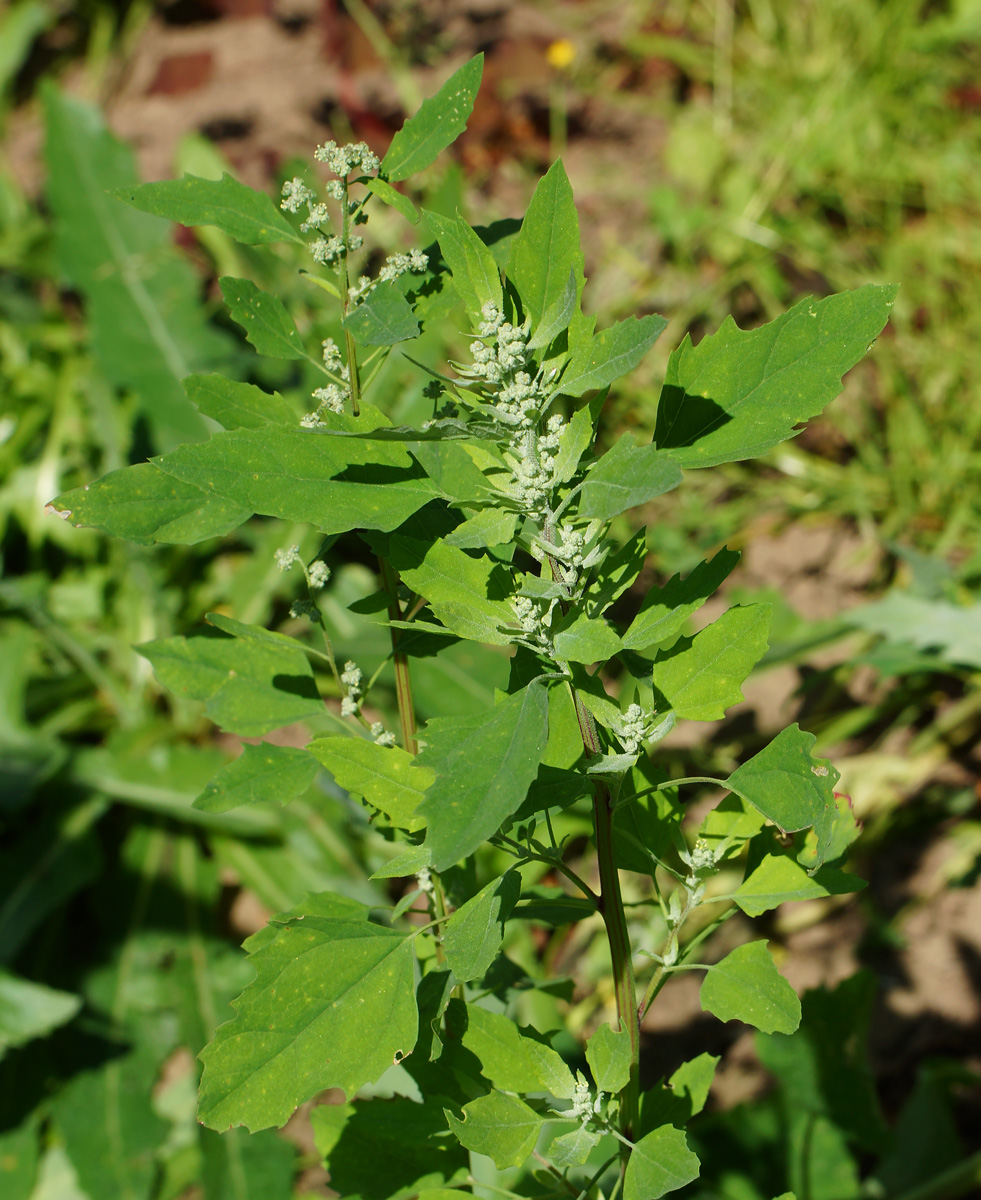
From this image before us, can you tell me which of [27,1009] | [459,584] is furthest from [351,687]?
[27,1009]

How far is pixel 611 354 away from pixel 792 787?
338 mm

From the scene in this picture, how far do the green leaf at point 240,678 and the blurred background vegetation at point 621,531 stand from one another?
407mm

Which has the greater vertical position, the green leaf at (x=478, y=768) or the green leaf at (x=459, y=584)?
the green leaf at (x=459, y=584)

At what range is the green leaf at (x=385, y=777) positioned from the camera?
88 cm

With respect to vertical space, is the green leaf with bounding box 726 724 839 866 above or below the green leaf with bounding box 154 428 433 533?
below

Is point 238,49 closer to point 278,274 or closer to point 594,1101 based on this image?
point 278,274

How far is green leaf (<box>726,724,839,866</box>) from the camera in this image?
2.33ft

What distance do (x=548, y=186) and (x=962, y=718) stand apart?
1.94 metres

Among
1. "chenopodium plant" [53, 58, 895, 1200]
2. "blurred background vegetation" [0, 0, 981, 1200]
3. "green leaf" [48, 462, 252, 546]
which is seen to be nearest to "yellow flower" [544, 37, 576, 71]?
"blurred background vegetation" [0, 0, 981, 1200]

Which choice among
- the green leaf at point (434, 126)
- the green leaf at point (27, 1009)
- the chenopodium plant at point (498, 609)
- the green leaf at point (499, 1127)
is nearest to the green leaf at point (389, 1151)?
the chenopodium plant at point (498, 609)

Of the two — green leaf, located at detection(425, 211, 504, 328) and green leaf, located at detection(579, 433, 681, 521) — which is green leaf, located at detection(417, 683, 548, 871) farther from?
green leaf, located at detection(425, 211, 504, 328)

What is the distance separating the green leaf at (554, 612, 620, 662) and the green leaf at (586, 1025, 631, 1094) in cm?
31

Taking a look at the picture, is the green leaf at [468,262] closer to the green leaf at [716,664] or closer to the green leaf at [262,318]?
the green leaf at [262,318]

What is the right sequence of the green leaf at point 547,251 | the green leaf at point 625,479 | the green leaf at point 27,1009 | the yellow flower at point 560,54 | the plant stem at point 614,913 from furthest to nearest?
the yellow flower at point 560,54, the green leaf at point 27,1009, the plant stem at point 614,913, the green leaf at point 547,251, the green leaf at point 625,479
